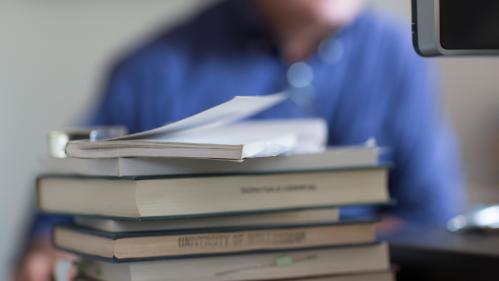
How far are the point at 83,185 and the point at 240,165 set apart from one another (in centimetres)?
12

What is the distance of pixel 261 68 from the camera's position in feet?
4.91

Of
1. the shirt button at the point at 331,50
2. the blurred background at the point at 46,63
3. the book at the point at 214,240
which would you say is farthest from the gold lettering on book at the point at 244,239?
the blurred background at the point at 46,63

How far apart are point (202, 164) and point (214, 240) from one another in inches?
2.2

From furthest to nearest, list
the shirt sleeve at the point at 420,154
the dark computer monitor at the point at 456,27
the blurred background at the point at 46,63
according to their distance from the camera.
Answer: the blurred background at the point at 46,63 < the shirt sleeve at the point at 420,154 < the dark computer monitor at the point at 456,27

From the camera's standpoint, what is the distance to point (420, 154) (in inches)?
58.1

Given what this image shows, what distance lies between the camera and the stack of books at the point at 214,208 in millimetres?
555

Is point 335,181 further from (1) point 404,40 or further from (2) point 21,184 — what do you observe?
(2) point 21,184

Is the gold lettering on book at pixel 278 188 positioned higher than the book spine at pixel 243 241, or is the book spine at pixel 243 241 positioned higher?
the gold lettering on book at pixel 278 188

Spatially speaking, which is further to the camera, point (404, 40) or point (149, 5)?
point (149, 5)

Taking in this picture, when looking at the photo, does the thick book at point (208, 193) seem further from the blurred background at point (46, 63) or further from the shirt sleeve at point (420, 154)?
the blurred background at point (46, 63)

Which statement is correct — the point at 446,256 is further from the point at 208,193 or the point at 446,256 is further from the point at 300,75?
the point at 300,75

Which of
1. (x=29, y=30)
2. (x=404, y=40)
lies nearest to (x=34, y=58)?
(x=29, y=30)

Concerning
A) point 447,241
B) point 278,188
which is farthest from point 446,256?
point 278,188

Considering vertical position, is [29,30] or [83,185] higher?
[29,30]
